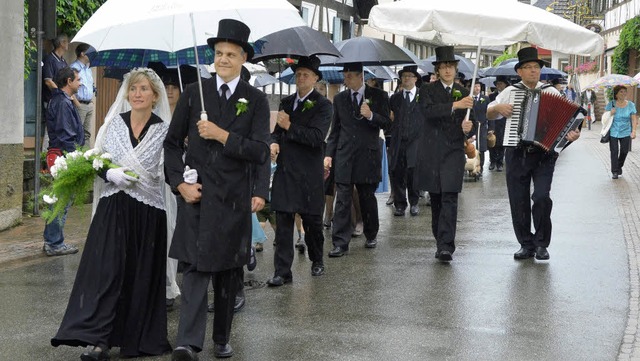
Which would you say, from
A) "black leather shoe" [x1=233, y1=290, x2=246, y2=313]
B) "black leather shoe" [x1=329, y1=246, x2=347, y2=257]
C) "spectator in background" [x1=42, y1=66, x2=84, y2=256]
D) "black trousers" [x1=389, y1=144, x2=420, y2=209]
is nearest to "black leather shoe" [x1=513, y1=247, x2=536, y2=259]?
"black leather shoe" [x1=329, y1=246, x2=347, y2=257]

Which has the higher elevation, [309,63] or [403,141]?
[309,63]

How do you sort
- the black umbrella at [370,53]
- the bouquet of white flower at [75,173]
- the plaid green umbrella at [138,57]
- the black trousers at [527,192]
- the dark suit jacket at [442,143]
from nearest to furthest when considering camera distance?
the bouquet of white flower at [75,173]
the plaid green umbrella at [138,57]
the dark suit jacket at [442,143]
the black trousers at [527,192]
the black umbrella at [370,53]

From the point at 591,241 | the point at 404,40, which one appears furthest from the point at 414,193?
the point at 404,40

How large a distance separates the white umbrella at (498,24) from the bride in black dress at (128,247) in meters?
3.67

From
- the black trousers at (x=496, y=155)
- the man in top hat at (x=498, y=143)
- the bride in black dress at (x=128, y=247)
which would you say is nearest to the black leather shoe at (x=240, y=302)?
the bride in black dress at (x=128, y=247)

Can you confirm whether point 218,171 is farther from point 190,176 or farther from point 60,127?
point 60,127

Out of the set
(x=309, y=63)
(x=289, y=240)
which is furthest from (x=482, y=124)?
(x=289, y=240)

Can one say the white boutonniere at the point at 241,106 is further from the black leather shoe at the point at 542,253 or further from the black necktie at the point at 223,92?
the black leather shoe at the point at 542,253

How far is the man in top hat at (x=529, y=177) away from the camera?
388 inches

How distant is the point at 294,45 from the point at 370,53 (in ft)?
6.22

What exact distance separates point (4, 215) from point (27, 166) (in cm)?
132

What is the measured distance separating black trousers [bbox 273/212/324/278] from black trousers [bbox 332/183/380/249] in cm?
123

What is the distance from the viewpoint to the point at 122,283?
6137mm

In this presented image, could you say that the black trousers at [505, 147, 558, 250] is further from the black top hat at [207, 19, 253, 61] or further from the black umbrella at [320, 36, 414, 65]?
the black top hat at [207, 19, 253, 61]
